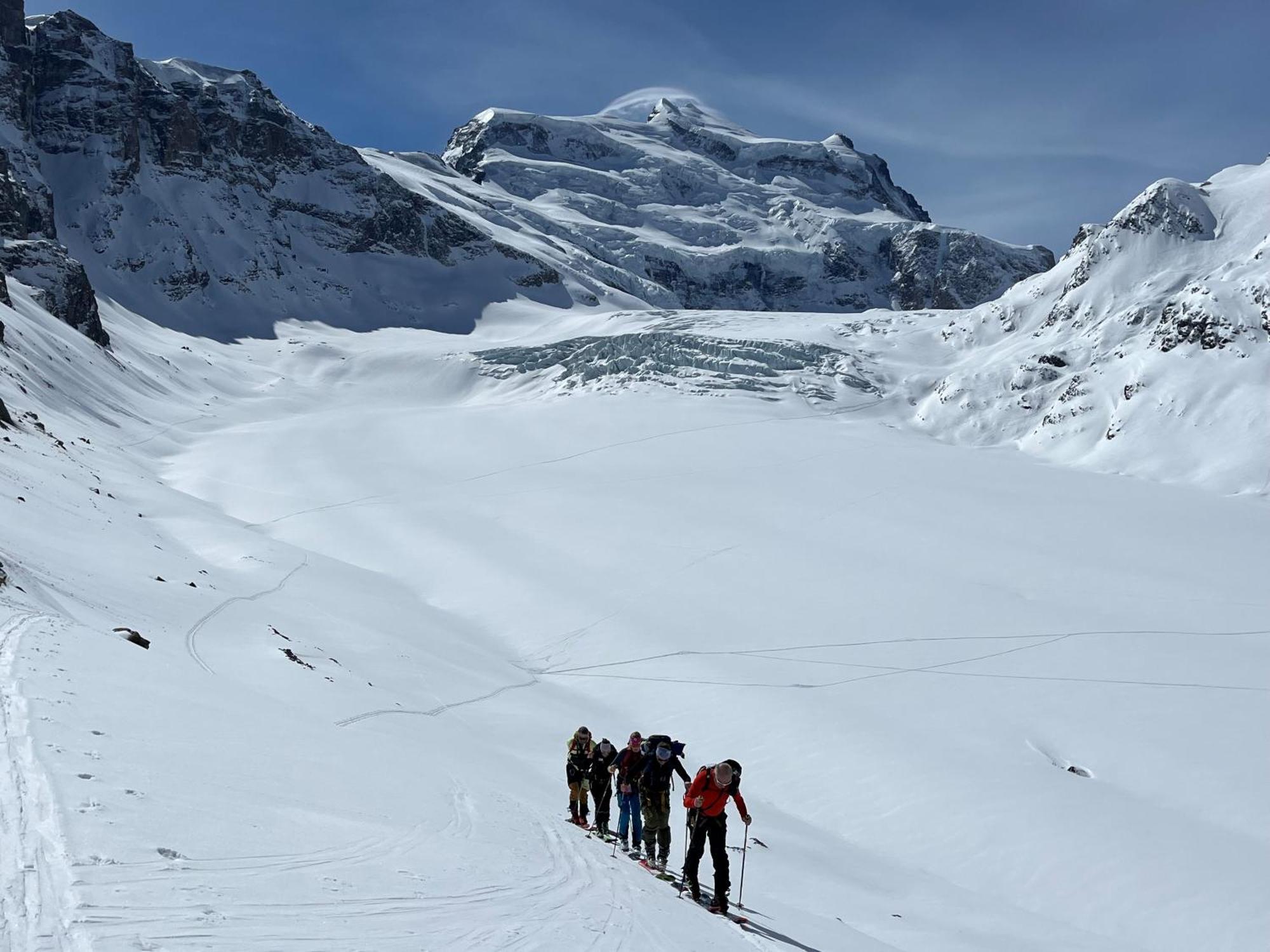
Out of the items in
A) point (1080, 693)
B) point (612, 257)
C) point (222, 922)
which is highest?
point (612, 257)

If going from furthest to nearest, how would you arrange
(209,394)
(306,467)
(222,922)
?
(209,394) → (306,467) → (222,922)

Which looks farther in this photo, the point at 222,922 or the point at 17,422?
the point at 17,422

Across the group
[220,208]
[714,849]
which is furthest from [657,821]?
[220,208]

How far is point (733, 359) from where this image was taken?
260 ft

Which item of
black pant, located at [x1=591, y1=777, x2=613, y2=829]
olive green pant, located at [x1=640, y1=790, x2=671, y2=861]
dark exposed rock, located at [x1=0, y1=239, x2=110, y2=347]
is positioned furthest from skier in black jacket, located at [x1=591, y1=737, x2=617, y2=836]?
dark exposed rock, located at [x1=0, y1=239, x2=110, y2=347]

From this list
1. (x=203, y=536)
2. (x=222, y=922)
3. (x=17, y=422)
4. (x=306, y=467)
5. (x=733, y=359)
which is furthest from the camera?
(x=733, y=359)

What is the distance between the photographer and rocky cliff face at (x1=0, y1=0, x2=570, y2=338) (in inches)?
5300

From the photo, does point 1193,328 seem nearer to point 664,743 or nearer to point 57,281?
point 664,743

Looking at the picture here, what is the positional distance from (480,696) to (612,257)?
182 meters

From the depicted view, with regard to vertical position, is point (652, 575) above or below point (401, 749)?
above

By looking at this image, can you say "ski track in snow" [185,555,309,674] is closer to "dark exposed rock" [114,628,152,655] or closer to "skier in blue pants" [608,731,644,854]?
"dark exposed rock" [114,628,152,655]

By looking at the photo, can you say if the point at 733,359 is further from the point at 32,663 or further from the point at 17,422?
the point at 32,663

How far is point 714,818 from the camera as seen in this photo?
10727 millimetres

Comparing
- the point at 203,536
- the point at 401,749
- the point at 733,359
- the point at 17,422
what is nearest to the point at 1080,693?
the point at 401,749
